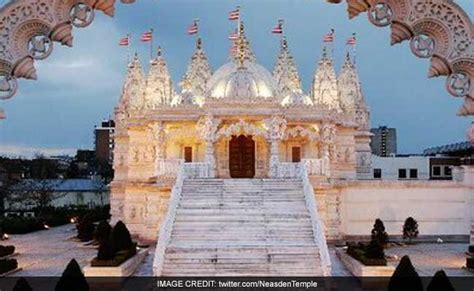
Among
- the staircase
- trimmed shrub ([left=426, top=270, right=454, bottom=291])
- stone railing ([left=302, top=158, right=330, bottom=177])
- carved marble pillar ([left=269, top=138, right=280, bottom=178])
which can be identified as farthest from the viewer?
carved marble pillar ([left=269, top=138, right=280, bottom=178])

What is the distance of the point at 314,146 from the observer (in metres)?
32.8

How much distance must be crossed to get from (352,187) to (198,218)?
33.6 ft

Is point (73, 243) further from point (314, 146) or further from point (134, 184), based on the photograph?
point (314, 146)

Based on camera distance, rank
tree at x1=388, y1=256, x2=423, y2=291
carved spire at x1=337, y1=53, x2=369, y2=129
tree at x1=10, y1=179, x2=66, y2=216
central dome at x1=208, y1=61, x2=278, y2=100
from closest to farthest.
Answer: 1. tree at x1=388, y1=256, x2=423, y2=291
2. central dome at x1=208, y1=61, x2=278, y2=100
3. carved spire at x1=337, y1=53, x2=369, y2=129
4. tree at x1=10, y1=179, x2=66, y2=216

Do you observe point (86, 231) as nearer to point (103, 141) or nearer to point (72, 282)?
point (72, 282)

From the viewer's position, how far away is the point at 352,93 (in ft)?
129

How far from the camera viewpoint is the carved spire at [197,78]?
35125 millimetres

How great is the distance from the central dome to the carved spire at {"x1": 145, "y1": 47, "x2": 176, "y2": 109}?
4.05 meters

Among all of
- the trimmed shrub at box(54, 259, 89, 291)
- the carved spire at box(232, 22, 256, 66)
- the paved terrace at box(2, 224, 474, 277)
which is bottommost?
Result: the paved terrace at box(2, 224, 474, 277)

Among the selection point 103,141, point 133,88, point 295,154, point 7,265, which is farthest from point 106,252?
point 103,141

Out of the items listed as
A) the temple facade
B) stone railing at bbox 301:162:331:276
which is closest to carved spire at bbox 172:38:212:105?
the temple facade

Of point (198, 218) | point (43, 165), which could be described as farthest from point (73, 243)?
point (43, 165)

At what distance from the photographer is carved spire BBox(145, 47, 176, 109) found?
37312mm

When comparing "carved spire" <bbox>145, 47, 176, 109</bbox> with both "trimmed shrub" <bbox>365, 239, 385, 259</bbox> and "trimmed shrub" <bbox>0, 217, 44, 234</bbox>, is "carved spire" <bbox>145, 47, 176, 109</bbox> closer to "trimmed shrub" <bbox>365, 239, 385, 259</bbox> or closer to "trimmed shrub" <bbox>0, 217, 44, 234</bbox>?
"trimmed shrub" <bbox>0, 217, 44, 234</bbox>
